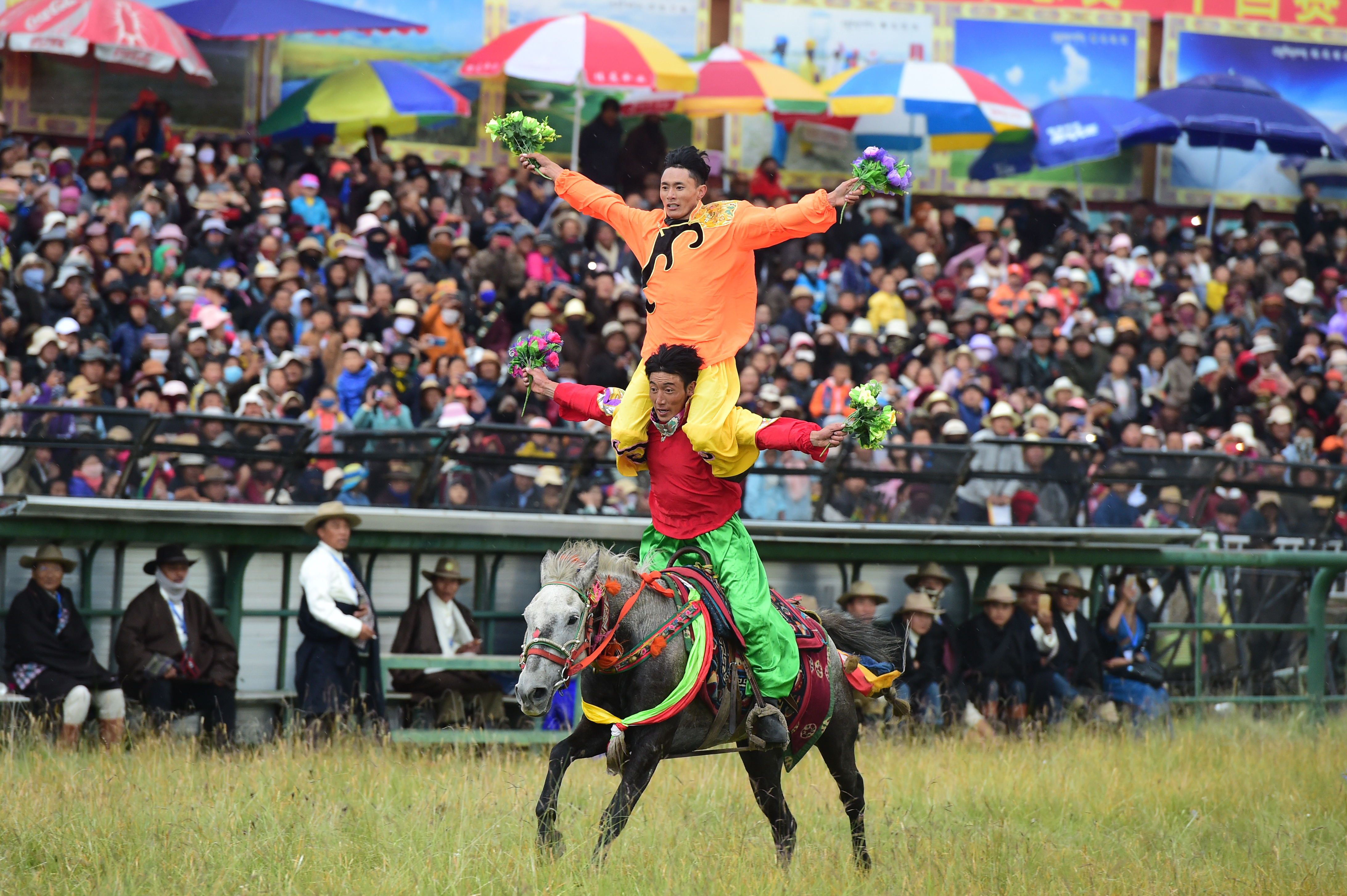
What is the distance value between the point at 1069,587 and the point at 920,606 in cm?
150

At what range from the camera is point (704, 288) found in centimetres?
737

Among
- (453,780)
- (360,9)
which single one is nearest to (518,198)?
(360,9)

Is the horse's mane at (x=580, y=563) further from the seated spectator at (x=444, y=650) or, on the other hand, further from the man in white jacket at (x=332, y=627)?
the seated spectator at (x=444, y=650)

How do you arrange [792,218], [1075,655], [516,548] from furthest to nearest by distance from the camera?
[1075,655] → [516,548] → [792,218]

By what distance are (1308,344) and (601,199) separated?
14150 mm

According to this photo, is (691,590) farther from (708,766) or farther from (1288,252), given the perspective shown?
Result: (1288,252)

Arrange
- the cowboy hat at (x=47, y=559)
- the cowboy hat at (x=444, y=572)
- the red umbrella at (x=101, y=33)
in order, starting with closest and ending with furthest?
the cowboy hat at (x=47, y=559), the cowboy hat at (x=444, y=572), the red umbrella at (x=101, y=33)

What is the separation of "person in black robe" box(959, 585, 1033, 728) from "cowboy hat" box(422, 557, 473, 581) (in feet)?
12.6

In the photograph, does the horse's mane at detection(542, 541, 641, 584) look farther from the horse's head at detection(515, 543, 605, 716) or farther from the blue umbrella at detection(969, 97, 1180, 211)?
the blue umbrella at detection(969, 97, 1180, 211)

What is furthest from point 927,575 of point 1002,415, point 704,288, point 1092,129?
point 1092,129

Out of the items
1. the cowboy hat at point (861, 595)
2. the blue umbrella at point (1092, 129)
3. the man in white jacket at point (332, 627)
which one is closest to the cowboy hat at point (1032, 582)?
the cowboy hat at point (861, 595)

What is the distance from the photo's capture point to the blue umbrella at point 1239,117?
21578 mm

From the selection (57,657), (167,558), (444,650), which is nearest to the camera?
(57,657)

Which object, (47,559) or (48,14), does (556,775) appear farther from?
(48,14)
